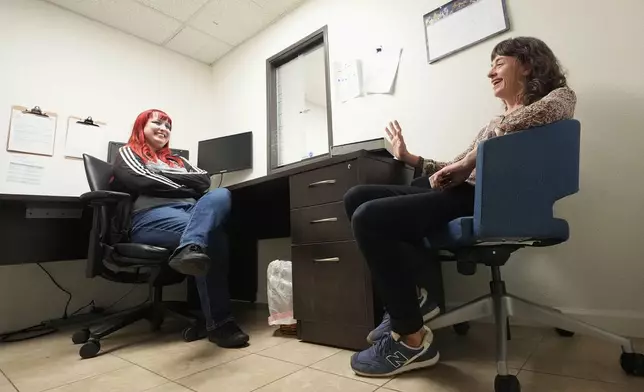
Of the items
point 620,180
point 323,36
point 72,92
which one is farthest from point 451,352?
point 72,92

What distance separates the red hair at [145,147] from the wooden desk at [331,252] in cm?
56

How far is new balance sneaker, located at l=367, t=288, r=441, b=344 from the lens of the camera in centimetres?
100

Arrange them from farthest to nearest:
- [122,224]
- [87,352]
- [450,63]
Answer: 1. [450,63]
2. [122,224]
3. [87,352]

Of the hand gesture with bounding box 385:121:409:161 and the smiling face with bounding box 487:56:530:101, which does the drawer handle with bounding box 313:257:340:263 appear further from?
the smiling face with bounding box 487:56:530:101

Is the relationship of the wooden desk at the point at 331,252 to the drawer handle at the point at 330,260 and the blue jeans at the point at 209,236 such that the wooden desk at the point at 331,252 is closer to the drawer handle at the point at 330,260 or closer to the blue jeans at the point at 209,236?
the drawer handle at the point at 330,260

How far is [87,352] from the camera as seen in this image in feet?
4.18

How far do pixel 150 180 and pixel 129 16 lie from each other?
1.84 meters

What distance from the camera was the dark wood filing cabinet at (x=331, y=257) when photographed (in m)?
1.18

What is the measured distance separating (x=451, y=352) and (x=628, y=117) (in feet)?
3.60

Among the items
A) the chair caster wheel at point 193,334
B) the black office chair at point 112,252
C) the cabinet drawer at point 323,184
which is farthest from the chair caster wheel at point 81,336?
the cabinet drawer at point 323,184

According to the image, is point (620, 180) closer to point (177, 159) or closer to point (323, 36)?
point (323, 36)

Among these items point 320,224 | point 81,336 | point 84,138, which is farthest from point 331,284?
point 84,138

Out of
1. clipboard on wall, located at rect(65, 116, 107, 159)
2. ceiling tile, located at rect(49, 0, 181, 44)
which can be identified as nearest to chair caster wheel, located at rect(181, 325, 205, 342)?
clipboard on wall, located at rect(65, 116, 107, 159)

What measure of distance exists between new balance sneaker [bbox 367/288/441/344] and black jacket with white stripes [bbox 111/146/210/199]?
3.58 ft
